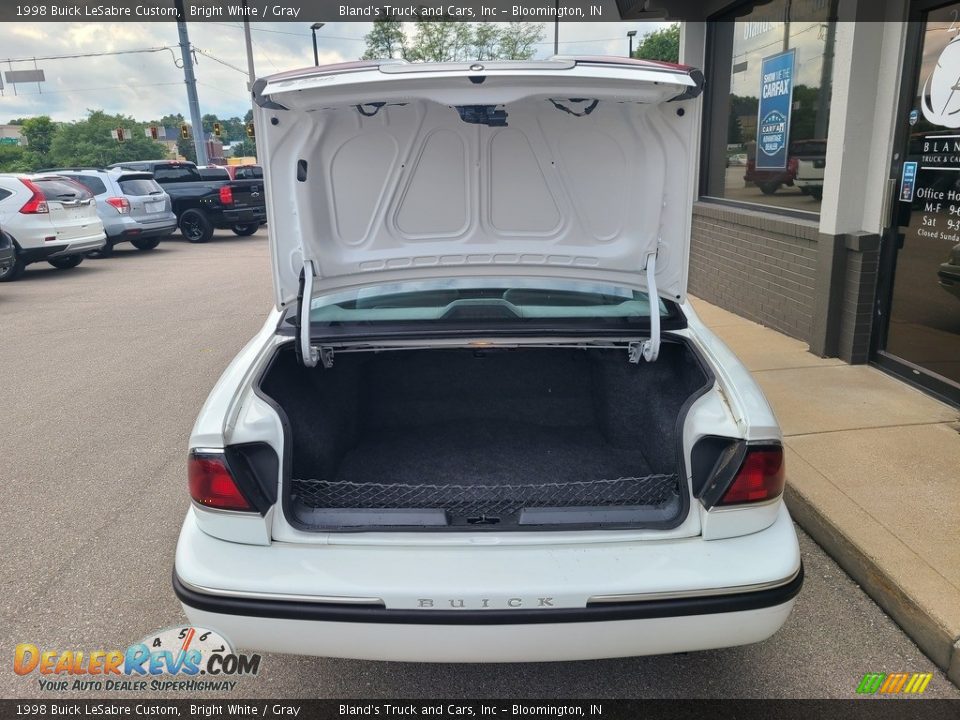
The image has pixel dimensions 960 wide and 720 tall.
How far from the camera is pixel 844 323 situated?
5.50 m

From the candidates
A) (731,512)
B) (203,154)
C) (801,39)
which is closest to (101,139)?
(203,154)

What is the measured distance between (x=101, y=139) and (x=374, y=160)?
59.4 metres

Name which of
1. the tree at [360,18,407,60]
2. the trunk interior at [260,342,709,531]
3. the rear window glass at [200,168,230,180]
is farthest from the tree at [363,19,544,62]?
the trunk interior at [260,342,709,531]

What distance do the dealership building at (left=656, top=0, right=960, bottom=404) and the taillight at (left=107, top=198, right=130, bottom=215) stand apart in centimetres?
1195

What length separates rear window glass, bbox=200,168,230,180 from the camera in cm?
1791

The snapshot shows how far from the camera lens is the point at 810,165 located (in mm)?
6301

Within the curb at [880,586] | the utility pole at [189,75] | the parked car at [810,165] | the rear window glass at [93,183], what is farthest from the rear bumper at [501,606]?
the utility pole at [189,75]

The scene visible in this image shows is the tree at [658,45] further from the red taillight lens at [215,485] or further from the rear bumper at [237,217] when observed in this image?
the red taillight lens at [215,485]

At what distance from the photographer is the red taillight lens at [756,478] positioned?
2.13 m

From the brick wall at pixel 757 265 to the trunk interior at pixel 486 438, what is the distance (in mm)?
3244

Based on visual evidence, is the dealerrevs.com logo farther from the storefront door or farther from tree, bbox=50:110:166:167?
tree, bbox=50:110:166:167

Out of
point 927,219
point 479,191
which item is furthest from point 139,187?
point 927,219

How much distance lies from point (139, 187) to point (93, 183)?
85cm

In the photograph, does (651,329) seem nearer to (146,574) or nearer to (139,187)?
(146,574)
